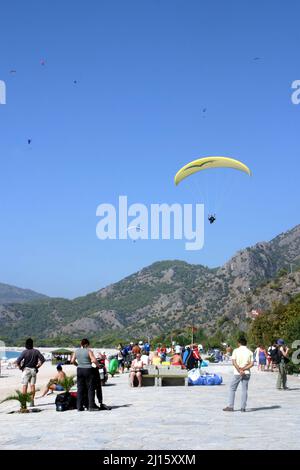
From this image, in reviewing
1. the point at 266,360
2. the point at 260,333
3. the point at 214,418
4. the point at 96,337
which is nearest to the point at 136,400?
the point at 214,418

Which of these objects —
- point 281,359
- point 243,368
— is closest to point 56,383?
point 281,359

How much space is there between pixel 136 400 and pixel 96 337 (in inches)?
7259

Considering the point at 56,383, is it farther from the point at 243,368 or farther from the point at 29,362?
the point at 243,368

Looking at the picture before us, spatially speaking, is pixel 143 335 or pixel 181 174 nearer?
pixel 181 174

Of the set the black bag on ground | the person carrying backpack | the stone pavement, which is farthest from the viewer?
the person carrying backpack

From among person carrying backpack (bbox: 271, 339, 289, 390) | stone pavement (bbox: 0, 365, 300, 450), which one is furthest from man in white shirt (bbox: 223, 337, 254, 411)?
person carrying backpack (bbox: 271, 339, 289, 390)

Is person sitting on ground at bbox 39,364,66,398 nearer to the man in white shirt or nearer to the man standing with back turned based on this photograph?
the man standing with back turned

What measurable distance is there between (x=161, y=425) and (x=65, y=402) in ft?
12.5

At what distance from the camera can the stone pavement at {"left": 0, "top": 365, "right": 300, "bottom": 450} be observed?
29.1ft

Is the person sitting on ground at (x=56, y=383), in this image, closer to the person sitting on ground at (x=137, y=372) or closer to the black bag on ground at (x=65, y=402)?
the person sitting on ground at (x=137, y=372)

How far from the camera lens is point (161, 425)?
35.7 feet

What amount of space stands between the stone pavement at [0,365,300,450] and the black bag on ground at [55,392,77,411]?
0.89ft
